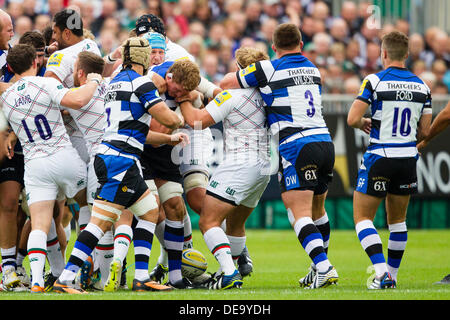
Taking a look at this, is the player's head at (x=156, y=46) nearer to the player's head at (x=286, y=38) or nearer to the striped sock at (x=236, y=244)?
the player's head at (x=286, y=38)

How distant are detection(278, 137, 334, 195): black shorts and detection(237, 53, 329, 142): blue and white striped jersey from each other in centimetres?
12

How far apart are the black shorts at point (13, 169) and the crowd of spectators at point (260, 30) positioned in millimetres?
8659

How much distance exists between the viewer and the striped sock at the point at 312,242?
27.0ft

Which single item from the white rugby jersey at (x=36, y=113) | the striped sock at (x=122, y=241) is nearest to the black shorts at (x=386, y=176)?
the striped sock at (x=122, y=241)

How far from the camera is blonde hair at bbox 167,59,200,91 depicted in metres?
8.58

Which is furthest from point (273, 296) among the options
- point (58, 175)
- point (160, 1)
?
point (160, 1)

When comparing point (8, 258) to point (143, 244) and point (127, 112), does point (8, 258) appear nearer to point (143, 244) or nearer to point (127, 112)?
point (143, 244)

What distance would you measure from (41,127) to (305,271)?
4608mm

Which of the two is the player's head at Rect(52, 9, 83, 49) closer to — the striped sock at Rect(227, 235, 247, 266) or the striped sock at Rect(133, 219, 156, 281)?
the striped sock at Rect(133, 219, 156, 281)

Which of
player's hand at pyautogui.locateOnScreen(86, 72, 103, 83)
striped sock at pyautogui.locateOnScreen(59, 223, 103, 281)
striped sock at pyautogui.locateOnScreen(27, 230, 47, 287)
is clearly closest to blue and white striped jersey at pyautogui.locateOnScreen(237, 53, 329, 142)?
player's hand at pyautogui.locateOnScreen(86, 72, 103, 83)

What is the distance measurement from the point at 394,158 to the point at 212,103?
6.71 ft

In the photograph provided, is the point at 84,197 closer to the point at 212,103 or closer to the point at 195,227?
the point at 212,103

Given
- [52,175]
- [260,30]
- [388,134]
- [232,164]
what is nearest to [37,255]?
[52,175]
